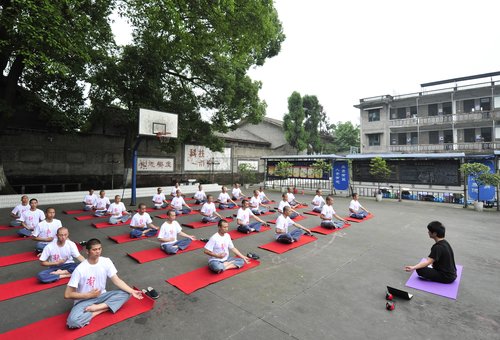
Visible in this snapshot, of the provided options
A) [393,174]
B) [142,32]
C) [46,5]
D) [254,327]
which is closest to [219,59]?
[142,32]

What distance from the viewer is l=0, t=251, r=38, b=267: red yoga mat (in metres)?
6.00

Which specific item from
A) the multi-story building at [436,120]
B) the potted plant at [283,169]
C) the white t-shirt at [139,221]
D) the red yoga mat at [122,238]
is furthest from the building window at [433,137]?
the red yoga mat at [122,238]

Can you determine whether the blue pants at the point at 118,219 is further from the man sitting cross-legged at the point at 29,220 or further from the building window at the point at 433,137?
the building window at the point at 433,137

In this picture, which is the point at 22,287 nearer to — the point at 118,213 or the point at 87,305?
the point at 87,305

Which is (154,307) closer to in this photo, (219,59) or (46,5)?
(46,5)

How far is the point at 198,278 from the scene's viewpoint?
524 centimetres

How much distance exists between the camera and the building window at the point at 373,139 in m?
27.8

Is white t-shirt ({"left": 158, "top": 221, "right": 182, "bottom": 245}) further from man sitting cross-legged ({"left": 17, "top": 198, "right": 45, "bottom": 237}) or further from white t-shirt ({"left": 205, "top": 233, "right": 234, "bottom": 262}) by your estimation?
man sitting cross-legged ({"left": 17, "top": 198, "right": 45, "bottom": 237})

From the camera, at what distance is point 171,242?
6914 mm

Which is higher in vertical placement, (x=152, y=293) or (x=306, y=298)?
(x=152, y=293)

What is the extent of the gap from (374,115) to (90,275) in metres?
30.7

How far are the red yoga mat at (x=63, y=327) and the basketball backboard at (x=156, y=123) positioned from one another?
416 inches

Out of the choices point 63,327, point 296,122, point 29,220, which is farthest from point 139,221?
point 296,122

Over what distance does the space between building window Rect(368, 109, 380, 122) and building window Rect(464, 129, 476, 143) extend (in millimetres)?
7967
